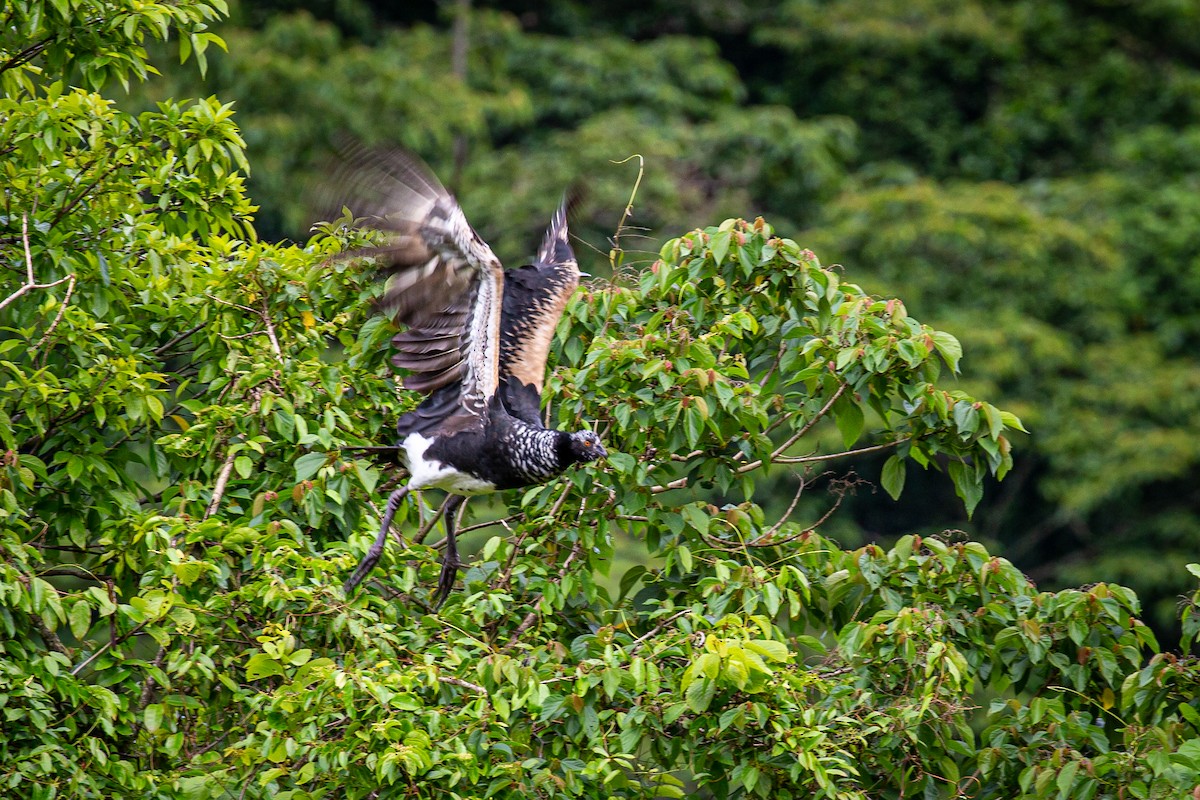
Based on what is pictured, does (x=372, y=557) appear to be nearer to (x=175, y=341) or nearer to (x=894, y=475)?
(x=175, y=341)

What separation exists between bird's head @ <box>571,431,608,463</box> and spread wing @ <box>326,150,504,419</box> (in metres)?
0.52

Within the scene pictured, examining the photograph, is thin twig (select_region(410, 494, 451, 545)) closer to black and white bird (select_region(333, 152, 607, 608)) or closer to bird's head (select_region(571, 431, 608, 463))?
black and white bird (select_region(333, 152, 607, 608))

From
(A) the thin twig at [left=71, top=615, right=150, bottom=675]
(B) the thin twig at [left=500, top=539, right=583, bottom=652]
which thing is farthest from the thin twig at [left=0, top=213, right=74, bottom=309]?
(B) the thin twig at [left=500, top=539, right=583, bottom=652]

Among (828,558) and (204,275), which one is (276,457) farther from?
(828,558)

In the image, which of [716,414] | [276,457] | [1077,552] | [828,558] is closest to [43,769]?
[276,457]

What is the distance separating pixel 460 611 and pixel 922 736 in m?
1.26

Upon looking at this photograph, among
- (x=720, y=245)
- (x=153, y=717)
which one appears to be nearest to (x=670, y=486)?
(x=720, y=245)

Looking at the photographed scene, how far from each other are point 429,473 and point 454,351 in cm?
Result: 37

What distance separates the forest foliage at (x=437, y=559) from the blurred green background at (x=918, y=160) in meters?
6.80

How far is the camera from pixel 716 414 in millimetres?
4125

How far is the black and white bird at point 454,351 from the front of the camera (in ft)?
14.8

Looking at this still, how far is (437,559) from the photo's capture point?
505 centimetres

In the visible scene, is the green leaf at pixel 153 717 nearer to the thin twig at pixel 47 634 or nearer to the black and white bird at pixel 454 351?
the thin twig at pixel 47 634

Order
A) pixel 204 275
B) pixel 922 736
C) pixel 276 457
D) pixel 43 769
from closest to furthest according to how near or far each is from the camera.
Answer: pixel 43 769 → pixel 922 736 → pixel 276 457 → pixel 204 275
